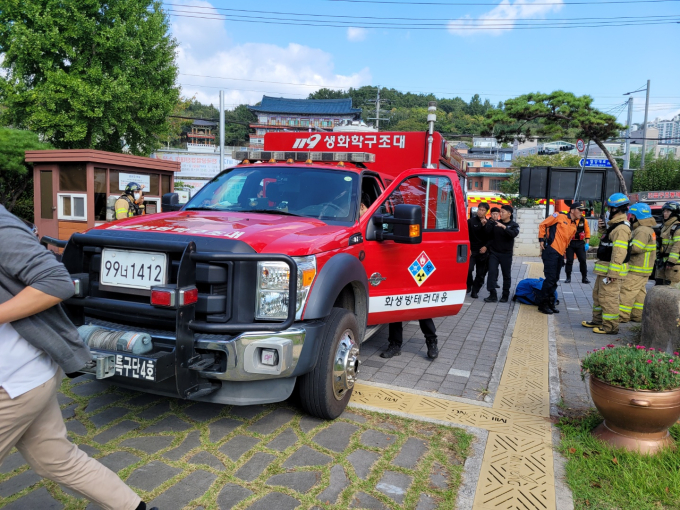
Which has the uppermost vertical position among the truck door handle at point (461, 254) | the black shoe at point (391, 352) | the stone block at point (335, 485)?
the truck door handle at point (461, 254)

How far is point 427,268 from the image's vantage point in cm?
519

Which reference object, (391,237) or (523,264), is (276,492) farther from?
(523,264)

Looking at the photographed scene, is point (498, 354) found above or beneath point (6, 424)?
beneath

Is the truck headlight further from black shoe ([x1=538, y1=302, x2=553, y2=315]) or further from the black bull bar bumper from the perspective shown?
black shoe ([x1=538, y1=302, x2=553, y2=315])

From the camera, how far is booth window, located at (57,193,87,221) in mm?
12612

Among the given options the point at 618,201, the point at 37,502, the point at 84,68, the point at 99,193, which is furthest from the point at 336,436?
the point at 84,68

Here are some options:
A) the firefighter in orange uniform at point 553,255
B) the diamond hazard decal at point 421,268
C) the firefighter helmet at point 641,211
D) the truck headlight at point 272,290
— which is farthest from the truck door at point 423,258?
the firefighter in orange uniform at point 553,255

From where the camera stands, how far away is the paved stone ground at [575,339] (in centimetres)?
485

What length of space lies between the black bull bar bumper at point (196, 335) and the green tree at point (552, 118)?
12.8 meters

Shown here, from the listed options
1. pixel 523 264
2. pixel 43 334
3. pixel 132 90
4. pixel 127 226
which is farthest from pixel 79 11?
pixel 43 334

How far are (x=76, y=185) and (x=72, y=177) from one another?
0.22 metres

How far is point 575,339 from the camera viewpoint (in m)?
7.06

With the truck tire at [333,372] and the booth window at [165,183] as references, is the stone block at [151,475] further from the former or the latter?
the booth window at [165,183]

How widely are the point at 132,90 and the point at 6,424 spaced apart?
21.5 m
